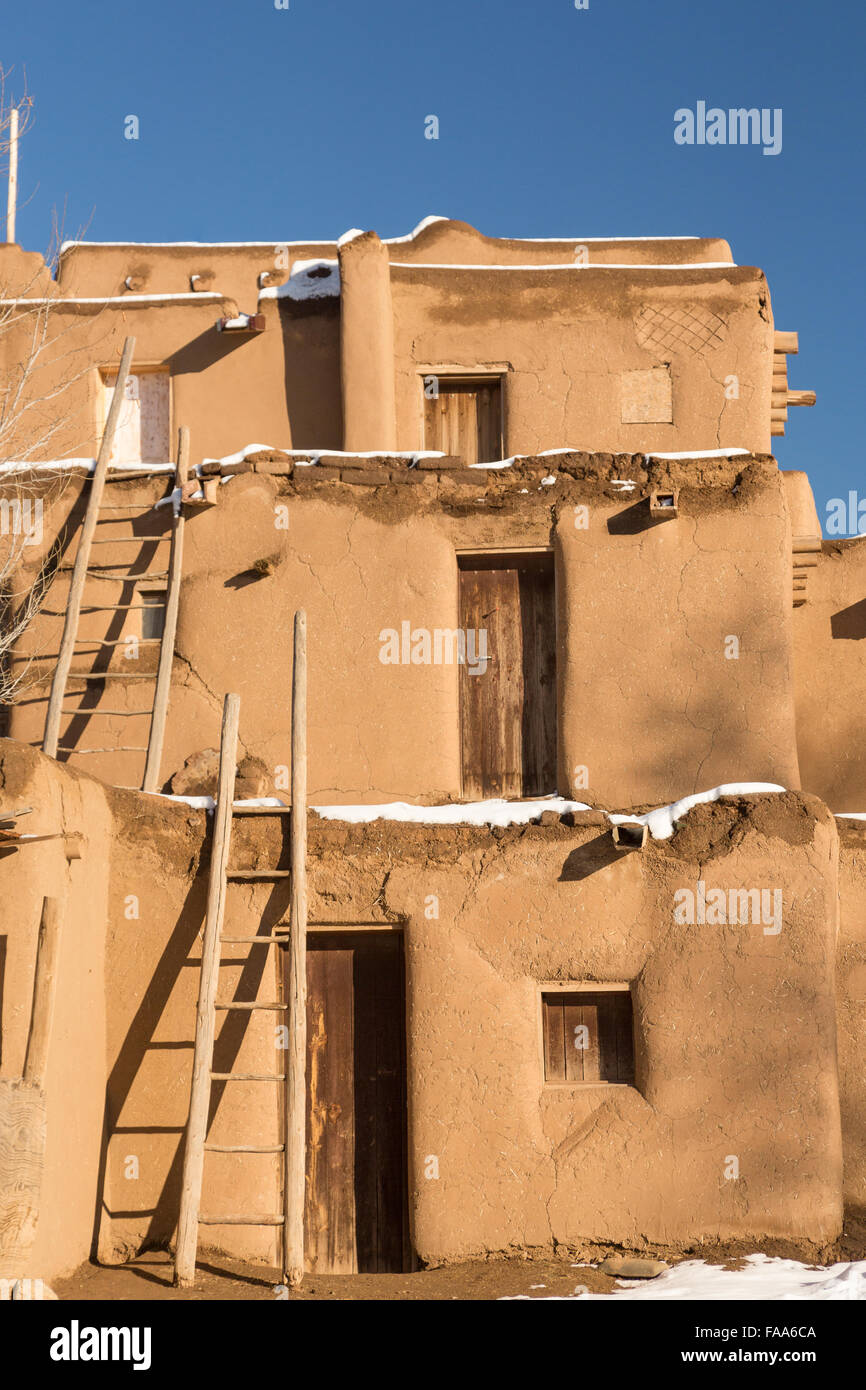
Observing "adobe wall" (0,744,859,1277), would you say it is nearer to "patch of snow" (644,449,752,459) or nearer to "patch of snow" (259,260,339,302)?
"patch of snow" (644,449,752,459)

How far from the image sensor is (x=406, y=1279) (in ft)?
27.3

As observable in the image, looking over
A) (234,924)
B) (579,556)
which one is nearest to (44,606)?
(234,924)

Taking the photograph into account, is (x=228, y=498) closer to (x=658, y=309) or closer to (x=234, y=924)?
(x=234, y=924)

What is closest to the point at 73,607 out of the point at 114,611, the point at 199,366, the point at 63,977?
the point at 114,611

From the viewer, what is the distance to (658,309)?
42.8 feet

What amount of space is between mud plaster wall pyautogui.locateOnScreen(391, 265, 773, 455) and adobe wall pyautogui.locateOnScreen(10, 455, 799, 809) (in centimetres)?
228

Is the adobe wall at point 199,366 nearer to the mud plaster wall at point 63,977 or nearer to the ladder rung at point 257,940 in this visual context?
the mud plaster wall at point 63,977

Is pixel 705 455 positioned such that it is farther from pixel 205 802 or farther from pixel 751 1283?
pixel 751 1283

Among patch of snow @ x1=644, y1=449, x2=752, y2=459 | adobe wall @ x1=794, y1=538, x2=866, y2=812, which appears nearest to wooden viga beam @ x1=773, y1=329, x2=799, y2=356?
adobe wall @ x1=794, y1=538, x2=866, y2=812

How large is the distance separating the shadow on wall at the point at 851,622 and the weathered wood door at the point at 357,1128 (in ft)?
21.1

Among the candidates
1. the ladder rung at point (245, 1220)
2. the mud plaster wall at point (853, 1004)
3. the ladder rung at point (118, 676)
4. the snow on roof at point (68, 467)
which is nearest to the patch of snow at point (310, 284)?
the snow on roof at point (68, 467)

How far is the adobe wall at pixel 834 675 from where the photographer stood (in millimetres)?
13484

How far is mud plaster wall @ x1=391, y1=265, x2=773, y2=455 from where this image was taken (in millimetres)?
12844

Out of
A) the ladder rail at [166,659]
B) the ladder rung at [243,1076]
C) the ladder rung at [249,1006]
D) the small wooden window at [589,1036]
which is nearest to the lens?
the ladder rung at [243,1076]
